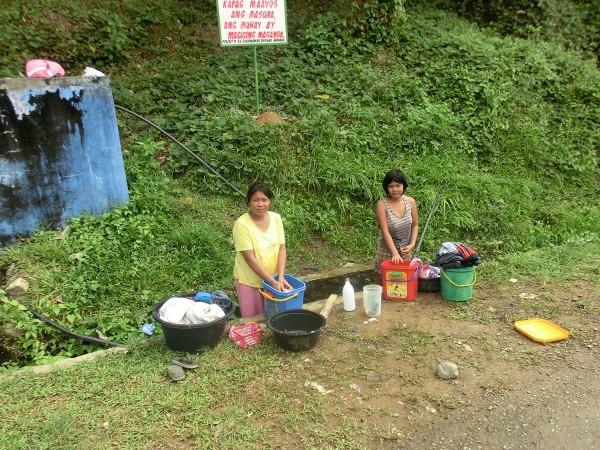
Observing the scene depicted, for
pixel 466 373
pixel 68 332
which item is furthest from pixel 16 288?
pixel 466 373

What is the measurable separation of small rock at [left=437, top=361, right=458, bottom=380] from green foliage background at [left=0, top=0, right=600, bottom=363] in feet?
7.92

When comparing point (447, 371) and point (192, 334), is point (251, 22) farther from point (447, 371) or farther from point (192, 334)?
point (447, 371)

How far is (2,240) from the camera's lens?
16.3 feet

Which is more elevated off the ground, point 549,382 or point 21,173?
point 21,173

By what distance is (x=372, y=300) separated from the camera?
4.39 meters

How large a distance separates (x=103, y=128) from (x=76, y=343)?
241 cm

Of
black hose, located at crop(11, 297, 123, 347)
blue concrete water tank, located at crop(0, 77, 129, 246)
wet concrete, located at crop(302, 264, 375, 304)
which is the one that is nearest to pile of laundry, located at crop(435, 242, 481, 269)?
wet concrete, located at crop(302, 264, 375, 304)

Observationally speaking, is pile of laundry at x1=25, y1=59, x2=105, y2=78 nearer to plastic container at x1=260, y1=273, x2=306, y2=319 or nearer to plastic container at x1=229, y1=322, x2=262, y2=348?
plastic container at x1=260, y1=273, x2=306, y2=319

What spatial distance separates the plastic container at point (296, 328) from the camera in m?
3.76

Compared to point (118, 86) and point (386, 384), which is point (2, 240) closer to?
point (118, 86)

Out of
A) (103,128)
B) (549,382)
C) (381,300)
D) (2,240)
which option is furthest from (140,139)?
(549,382)

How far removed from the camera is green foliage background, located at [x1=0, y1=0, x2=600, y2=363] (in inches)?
198

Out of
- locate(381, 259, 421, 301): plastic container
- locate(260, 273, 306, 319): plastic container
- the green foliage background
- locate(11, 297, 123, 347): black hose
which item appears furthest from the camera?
the green foliage background

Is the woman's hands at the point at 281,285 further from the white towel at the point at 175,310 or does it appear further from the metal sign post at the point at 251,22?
the metal sign post at the point at 251,22
